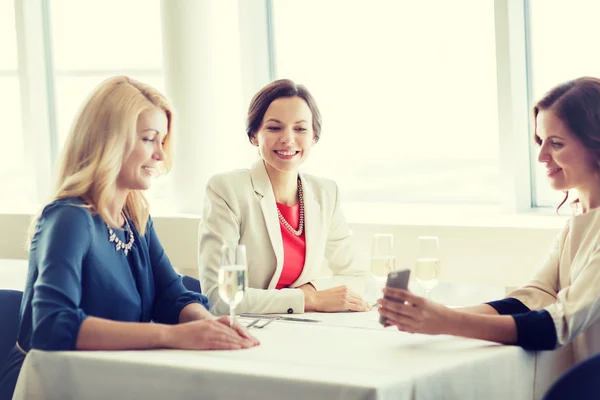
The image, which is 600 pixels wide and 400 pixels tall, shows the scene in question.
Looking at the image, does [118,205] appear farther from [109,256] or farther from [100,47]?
[100,47]

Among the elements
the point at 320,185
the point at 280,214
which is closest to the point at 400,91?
the point at 320,185

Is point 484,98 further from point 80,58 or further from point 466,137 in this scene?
point 80,58

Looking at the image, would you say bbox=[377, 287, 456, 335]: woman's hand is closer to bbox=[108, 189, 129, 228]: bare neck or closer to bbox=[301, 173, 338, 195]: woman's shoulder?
bbox=[108, 189, 129, 228]: bare neck

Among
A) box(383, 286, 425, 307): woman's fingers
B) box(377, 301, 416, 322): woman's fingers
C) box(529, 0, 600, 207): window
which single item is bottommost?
box(377, 301, 416, 322): woman's fingers

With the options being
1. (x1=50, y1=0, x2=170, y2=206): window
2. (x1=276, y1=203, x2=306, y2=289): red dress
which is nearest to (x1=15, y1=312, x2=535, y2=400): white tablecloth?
(x1=276, y1=203, x2=306, y2=289): red dress

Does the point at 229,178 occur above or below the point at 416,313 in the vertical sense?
above

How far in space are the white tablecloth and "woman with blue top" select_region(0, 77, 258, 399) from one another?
0.06 meters

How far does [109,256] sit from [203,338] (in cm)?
42

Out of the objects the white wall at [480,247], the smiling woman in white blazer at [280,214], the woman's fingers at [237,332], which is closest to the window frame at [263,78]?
the white wall at [480,247]

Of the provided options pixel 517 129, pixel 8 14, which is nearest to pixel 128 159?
pixel 517 129

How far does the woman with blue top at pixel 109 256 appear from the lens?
225cm

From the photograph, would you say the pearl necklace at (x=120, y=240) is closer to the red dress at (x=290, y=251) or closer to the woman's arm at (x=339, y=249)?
the red dress at (x=290, y=251)

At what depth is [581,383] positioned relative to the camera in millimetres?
1977

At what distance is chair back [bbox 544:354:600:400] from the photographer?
198 cm
